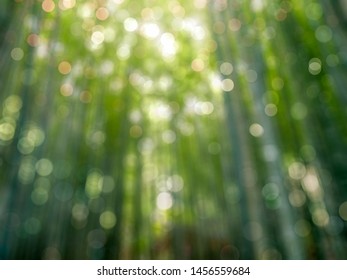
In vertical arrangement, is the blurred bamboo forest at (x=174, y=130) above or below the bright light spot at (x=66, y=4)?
below

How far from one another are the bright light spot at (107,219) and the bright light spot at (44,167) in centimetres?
121

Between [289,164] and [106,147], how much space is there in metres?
2.65

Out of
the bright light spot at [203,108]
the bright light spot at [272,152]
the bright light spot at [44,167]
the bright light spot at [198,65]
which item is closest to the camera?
the bright light spot at [272,152]

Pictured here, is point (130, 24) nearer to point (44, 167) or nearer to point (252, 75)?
point (252, 75)

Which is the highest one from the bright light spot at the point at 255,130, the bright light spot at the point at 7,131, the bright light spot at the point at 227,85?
the bright light spot at the point at 227,85

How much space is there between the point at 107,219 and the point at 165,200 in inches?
42.1

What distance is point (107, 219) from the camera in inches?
262

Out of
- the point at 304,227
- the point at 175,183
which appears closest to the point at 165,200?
the point at 175,183

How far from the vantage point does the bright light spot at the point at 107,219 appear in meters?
6.54

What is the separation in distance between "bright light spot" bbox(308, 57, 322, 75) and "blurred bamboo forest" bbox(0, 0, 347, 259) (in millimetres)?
18

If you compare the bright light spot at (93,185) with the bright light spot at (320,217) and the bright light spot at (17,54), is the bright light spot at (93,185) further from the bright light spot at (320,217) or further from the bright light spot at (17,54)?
the bright light spot at (320,217)

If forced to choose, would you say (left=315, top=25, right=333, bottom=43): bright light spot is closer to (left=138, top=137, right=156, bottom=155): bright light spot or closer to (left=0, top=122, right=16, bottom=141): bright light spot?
(left=138, top=137, right=156, bottom=155): bright light spot

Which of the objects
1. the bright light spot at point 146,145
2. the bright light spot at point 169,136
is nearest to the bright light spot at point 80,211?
the bright light spot at point 146,145
